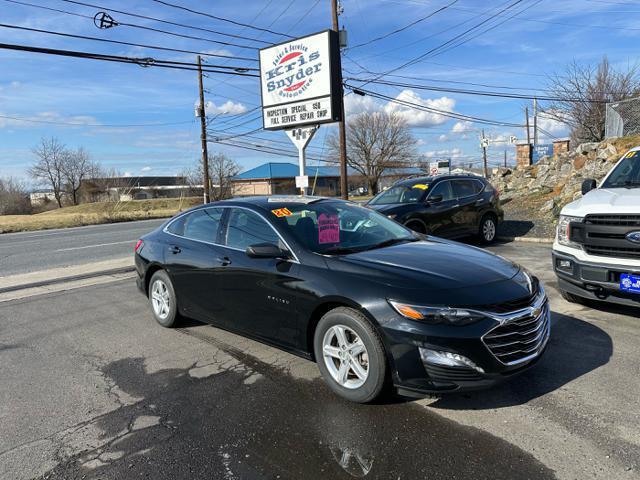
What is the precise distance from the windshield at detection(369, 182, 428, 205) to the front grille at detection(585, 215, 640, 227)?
5.00 m

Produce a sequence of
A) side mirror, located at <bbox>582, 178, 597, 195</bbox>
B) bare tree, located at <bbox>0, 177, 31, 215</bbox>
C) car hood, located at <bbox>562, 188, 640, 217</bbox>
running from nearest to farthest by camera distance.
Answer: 1. car hood, located at <bbox>562, 188, 640, 217</bbox>
2. side mirror, located at <bbox>582, 178, 597, 195</bbox>
3. bare tree, located at <bbox>0, 177, 31, 215</bbox>

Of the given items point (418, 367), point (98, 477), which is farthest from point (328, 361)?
Answer: point (98, 477)

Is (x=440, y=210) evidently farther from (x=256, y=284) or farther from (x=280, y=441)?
(x=280, y=441)

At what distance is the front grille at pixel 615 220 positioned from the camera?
4715 mm

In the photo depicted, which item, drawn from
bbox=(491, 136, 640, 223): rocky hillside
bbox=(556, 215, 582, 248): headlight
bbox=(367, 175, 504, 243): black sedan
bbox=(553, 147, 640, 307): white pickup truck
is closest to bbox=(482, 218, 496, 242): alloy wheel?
bbox=(367, 175, 504, 243): black sedan

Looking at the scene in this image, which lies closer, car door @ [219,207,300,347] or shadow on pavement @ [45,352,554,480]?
shadow on pavement @ [45,352,554,480]

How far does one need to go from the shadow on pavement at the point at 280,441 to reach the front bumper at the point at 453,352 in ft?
0.95

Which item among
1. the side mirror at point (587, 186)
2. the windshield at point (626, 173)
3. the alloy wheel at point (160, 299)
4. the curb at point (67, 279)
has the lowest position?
the curb at point (67, 279)

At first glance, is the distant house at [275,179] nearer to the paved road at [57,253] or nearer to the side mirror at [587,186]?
the paved road at [57,253]

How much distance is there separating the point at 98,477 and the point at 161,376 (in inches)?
55.9

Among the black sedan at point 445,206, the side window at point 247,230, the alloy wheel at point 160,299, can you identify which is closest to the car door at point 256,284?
the side window at point 247,230

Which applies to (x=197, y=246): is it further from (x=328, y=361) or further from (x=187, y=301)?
(x=328, y=361)

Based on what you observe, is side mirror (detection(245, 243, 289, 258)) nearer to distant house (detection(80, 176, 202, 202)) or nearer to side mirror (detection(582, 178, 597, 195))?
side mirror (detection(582, 178, 597, 195))

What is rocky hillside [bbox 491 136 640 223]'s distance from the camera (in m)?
13.6
